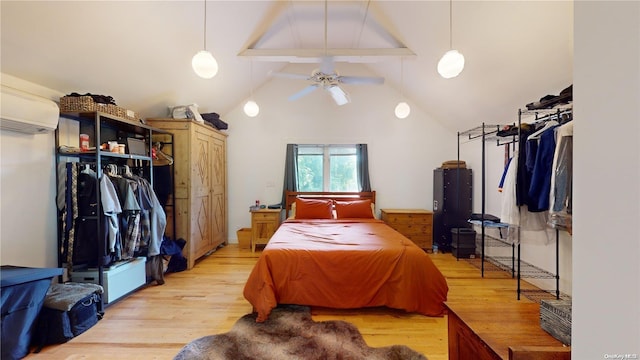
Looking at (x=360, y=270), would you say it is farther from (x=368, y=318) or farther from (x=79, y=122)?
(x=79, y=122)

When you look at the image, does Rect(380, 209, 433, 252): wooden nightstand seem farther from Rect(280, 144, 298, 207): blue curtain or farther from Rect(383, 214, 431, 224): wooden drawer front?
Rect(280, 144, 298, 207): blue curtain

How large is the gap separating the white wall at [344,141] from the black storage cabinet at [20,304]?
9.67ft

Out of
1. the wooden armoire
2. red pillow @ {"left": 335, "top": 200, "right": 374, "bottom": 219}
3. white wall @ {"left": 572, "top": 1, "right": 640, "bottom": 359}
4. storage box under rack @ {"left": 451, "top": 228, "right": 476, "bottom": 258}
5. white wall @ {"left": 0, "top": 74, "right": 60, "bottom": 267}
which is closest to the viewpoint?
white wall @ {"left": 572, "top": 1, "right": 640, "bottom": 359}

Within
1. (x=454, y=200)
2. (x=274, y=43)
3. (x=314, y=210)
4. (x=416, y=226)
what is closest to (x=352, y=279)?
(x=314, y=210)

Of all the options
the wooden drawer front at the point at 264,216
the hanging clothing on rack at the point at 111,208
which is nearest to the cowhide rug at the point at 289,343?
the hanging clothing on rack at the point at 111,208

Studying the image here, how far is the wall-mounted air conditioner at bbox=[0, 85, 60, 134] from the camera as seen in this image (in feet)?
6.22

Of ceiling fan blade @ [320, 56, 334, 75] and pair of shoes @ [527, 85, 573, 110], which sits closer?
pair of shoes @ [527, 85, 573, 110]

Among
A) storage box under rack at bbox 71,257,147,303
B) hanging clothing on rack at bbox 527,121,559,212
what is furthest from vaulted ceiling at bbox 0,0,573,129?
storage box under rack at bbox 71,257,147,303

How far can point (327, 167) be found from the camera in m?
4.82

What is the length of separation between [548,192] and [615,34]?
2.21 m

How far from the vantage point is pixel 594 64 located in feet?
1.67

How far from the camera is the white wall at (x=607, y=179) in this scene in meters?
0.45

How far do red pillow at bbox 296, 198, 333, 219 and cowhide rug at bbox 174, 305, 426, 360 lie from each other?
1.85 meters

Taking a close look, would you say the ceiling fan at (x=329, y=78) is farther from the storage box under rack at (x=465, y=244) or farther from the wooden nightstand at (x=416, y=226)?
the storage box under rack at (x=465, y=244)
